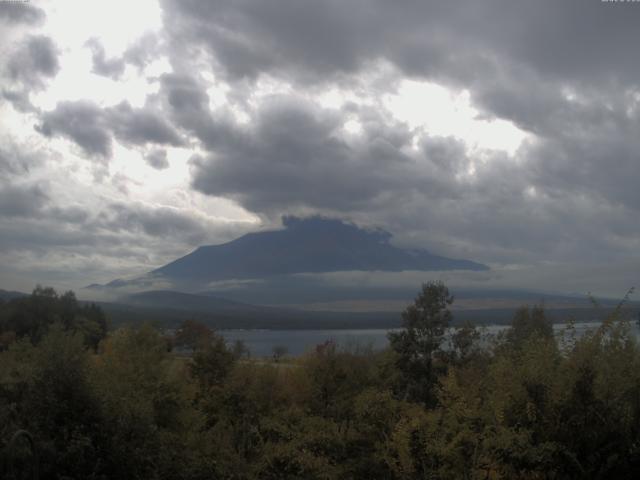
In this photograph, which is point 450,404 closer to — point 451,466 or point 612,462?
point 451,466

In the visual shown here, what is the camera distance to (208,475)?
1600cm

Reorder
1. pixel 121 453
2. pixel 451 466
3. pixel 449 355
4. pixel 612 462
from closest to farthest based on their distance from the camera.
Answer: pixel 612 462 → pixel 121 453 → pixel 451 466 → pixel 449 355

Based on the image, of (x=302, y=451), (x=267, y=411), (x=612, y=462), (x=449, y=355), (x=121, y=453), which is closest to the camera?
(x=612, y=462)

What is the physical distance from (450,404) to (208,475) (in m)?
6.39

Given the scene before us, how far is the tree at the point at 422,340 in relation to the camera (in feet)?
114

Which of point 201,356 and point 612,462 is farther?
point 201,356

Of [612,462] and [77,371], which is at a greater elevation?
[77,371]

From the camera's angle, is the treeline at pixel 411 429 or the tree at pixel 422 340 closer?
the treeline at pixel 411 429

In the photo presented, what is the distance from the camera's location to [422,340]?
36.4m

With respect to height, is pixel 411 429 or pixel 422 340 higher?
pixel 422 340

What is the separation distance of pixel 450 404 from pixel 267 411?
17583mm

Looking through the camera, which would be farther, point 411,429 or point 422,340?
point 422,340

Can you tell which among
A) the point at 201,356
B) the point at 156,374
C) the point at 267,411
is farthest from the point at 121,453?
the point at 201,356

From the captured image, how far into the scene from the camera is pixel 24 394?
14.4 meters
